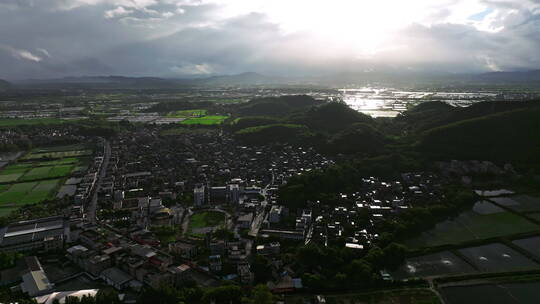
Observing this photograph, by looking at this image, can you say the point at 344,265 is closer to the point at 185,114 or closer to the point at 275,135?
the point at 275,135

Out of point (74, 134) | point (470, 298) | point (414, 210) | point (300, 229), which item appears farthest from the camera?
point (74, 134)

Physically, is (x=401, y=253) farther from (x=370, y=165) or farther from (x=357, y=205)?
(x=370, y=165)

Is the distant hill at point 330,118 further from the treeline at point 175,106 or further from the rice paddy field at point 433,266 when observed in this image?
the treeline at point 175,106

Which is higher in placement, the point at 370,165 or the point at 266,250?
the point at 370,165

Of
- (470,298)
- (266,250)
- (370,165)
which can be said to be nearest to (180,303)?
(266,250)

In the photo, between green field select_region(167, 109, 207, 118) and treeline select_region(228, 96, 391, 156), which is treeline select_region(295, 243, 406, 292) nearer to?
treeline select_region(228, 96, 391, 156)

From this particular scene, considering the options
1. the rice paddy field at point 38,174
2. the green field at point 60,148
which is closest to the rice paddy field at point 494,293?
the rice paddy field at point 38,174

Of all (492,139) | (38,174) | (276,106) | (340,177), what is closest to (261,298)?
(340,177)
